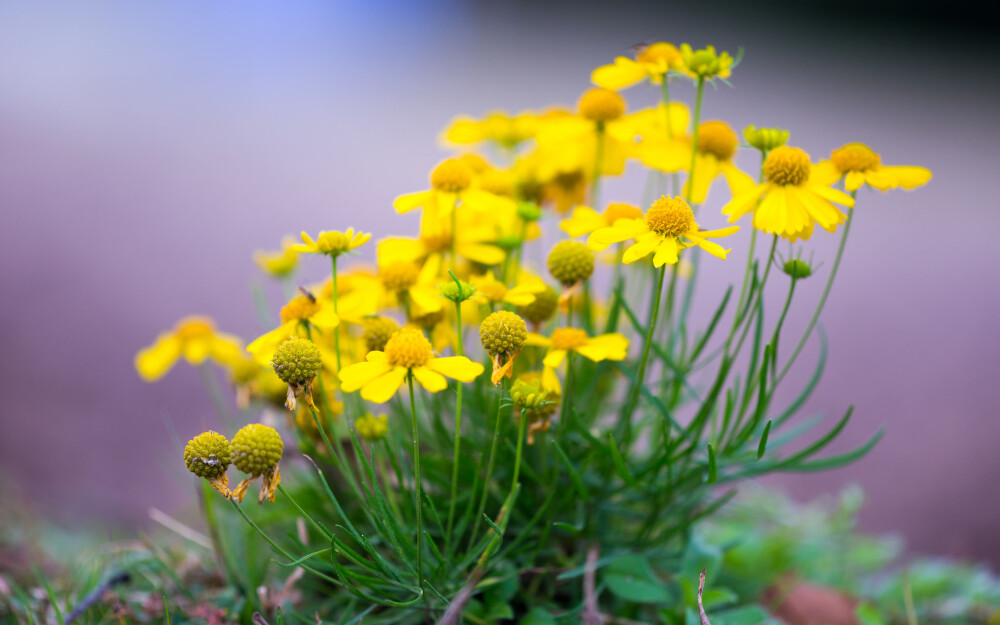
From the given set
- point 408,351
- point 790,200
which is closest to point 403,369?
point 408,351

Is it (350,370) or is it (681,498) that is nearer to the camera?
(350,370)

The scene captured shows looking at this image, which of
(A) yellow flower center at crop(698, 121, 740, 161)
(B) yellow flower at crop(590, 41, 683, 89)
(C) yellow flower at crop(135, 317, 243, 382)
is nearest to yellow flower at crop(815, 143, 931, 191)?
(A) yellow flower center at crop(698, 121, 740, 161)

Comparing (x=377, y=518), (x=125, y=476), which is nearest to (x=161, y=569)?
(x=377, y=518)

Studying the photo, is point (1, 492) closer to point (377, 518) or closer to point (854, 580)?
point (377, 518)

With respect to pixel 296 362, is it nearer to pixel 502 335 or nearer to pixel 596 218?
pixel 502 335

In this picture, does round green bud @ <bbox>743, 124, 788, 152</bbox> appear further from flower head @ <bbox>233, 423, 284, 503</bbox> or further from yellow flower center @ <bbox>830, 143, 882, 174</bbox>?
flower head @ <bbox>233, 423, 284, 503</bbox>
